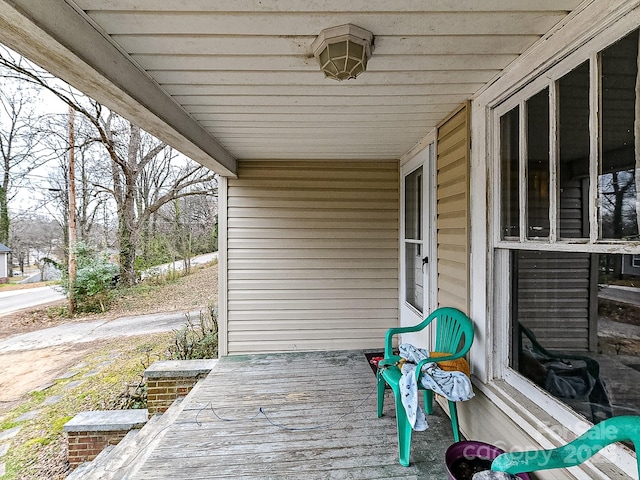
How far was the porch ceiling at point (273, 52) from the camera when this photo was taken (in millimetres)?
1165

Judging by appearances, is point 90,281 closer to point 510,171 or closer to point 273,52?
point 273,52

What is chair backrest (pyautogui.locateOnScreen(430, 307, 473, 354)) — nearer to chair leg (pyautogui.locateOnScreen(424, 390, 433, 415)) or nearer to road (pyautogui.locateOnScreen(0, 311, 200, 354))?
chair leg (pyautogui.locateOnScreen(424, 390, 433, 415))

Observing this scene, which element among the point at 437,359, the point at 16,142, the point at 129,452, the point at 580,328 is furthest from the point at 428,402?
the point at 16,142

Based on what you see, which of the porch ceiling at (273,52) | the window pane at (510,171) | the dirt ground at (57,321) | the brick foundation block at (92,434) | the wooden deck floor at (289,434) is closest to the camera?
the porch ceiling at (273,52)

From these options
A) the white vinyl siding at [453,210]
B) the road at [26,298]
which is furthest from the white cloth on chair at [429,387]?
the road at [26,298]

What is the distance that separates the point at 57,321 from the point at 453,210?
8.96m

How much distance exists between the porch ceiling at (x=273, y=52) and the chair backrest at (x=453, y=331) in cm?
154

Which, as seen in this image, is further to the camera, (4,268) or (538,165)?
(4,268)

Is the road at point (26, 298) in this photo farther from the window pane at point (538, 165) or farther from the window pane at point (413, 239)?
the window pane at point (538, 165)

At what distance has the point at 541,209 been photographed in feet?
4.92

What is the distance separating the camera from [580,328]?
136 centimetres

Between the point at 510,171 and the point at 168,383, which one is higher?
the point at 510,171

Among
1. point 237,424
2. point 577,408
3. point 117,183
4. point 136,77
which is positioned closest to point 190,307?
point 117,183

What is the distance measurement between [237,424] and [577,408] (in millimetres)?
2128
